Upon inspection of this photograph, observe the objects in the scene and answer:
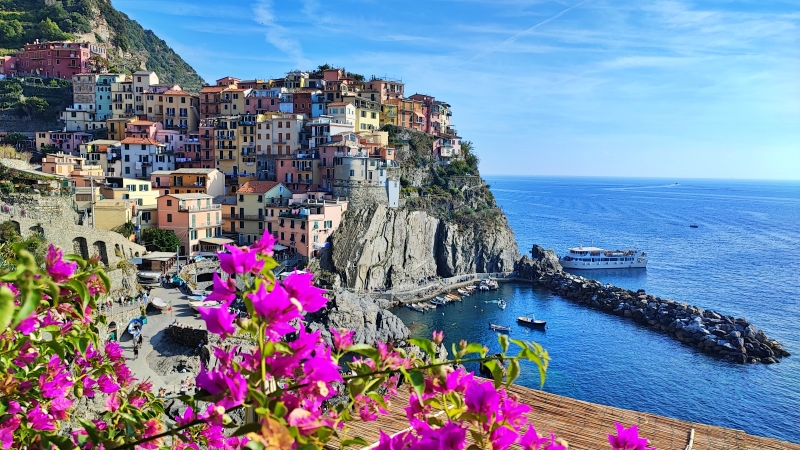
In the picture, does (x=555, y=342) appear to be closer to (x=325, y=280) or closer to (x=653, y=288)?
(x=325, y=280)

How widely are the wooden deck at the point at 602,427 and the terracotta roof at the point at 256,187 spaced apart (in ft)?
114

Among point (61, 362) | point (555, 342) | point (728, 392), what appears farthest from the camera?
point (555, 342)

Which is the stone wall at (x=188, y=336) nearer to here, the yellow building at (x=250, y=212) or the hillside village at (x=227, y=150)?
the hillside village at (x=227, y=150)


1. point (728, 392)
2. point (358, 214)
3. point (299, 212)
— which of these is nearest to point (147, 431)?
point (728, 392)

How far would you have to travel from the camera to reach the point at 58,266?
1.86 m

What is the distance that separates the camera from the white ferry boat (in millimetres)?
52281

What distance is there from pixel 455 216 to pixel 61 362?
45010 millimetres

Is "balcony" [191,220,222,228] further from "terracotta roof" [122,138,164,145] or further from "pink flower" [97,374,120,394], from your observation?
"pink flower" [97,374,120,394]

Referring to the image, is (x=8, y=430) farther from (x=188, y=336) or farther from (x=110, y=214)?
(x=110, y=214)

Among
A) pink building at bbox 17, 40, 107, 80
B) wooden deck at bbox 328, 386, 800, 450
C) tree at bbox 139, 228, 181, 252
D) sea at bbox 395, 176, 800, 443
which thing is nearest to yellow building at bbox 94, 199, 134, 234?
tree at bbox 139, 228, 181, 252

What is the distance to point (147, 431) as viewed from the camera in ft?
7.43

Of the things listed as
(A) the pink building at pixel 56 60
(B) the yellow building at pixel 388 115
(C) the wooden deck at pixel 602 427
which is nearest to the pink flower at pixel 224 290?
(C) the wooden deck at pixel 602 427

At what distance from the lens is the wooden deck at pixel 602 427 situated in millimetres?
4848

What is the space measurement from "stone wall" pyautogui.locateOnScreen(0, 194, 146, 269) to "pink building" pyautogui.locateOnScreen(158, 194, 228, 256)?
18.1 feet
